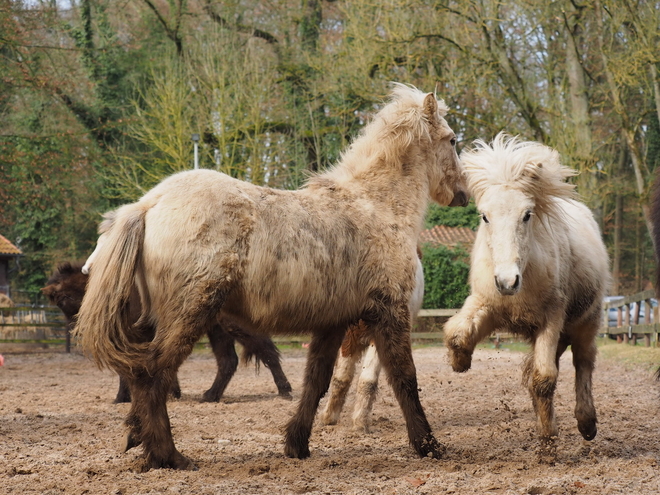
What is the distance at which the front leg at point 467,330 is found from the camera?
5.84 metres

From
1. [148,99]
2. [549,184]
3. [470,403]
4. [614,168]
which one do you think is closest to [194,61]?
[148,99]

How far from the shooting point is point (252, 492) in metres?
4.24

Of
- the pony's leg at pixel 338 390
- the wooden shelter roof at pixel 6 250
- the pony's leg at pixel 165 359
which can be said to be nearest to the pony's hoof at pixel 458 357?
the pony's leg at pixel 338 390

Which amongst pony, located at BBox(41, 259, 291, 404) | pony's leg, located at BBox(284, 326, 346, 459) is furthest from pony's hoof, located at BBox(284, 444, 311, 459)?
pony, located at BBox(41, 259, 291, 404)

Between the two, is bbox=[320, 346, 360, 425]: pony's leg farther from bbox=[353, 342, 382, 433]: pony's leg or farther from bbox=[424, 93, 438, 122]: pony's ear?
bbox=[424, 93, 438, 122]: pony's ear

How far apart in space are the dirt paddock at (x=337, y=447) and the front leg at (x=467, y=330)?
0.67 metres

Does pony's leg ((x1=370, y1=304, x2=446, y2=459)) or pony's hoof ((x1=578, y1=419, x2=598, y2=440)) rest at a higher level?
pony's leg ((x1=370, y1=304, x2=446, y2=459))

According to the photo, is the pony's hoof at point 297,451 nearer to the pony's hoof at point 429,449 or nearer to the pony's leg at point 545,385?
the pony's hoof at point 429,449

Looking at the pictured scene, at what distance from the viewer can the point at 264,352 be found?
9.41m

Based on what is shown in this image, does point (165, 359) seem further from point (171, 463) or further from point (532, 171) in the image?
point (532, 171)

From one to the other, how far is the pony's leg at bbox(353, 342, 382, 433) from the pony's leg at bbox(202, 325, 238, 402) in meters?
2.59

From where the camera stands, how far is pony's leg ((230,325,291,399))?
9.16 meters

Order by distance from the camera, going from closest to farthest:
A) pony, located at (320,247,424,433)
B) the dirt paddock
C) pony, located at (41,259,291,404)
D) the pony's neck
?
the dirt paddock < the pony's neck < pony, located at (320,247,424,433) < pony, located at (41,259,291,404)

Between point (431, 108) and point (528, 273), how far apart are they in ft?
4.74
